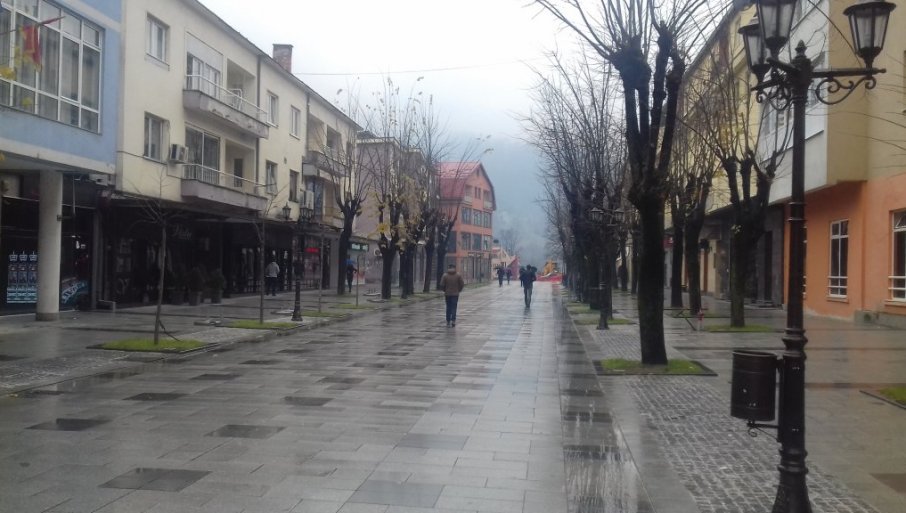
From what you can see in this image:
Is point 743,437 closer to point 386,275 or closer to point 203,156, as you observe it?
point 203,156

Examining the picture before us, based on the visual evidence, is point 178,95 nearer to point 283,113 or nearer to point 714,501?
point 283,113

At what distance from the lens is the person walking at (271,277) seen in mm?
35562

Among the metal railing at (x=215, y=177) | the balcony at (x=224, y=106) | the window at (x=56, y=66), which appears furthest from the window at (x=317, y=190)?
the window at (x=56, y=66)

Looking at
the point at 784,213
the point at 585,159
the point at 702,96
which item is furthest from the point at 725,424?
the point at 784,213

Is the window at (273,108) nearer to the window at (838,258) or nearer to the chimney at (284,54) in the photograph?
the chimney at (284,54)

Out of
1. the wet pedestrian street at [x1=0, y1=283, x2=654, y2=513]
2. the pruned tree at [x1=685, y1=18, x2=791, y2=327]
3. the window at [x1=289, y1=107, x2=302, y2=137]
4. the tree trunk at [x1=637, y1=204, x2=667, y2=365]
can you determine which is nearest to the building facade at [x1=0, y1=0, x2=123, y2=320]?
the wet pedestrian street at [x1=0, y1=283, x2=654, y2=513]

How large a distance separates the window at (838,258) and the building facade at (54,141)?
21.8m

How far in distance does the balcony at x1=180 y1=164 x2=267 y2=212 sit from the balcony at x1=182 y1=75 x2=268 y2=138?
205cm

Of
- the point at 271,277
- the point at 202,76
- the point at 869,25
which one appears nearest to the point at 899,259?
the point at 869,25

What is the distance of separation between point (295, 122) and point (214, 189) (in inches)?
486

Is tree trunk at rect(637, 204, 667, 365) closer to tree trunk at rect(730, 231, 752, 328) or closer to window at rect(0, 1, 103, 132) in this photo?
tree trunk at rect(730, 231, 752, 328)

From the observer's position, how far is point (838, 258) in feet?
78.8

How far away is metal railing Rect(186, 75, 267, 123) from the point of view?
2705 centimetres

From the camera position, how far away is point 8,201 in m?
19.6
